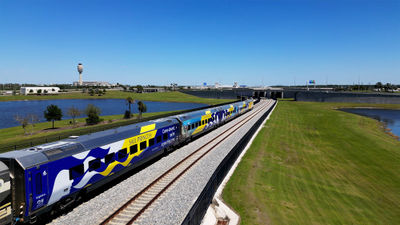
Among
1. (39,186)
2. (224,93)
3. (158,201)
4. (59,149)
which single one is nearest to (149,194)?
(158,201)

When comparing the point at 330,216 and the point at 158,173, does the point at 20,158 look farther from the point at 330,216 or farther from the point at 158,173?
the point at 330,216

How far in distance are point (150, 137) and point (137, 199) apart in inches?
265

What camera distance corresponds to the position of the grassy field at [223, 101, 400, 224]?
1476 cm

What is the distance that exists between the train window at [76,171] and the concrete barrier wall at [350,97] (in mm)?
137007

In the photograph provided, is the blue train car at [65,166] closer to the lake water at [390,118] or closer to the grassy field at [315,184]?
the grassy field at [315,184]

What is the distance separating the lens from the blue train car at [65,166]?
10539mm

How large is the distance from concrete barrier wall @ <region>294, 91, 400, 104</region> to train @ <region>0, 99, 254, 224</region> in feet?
424

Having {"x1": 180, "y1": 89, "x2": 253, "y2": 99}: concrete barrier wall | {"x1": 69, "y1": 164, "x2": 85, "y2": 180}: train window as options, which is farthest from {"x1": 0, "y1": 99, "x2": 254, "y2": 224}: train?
{"x1": 180, "y1": 89, "x2": 253, "y2": 99}: concrete barrier wall

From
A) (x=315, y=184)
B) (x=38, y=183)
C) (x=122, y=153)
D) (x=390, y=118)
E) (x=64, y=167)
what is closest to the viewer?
(x=38, y=183)

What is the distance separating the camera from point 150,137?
20703 millimetres

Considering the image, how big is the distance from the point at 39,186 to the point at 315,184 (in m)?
20.2

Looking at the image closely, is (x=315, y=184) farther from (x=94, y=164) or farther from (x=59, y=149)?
(x=59, y=149)

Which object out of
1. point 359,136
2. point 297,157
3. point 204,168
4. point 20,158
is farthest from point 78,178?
point 359,136

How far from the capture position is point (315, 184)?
2005cm
